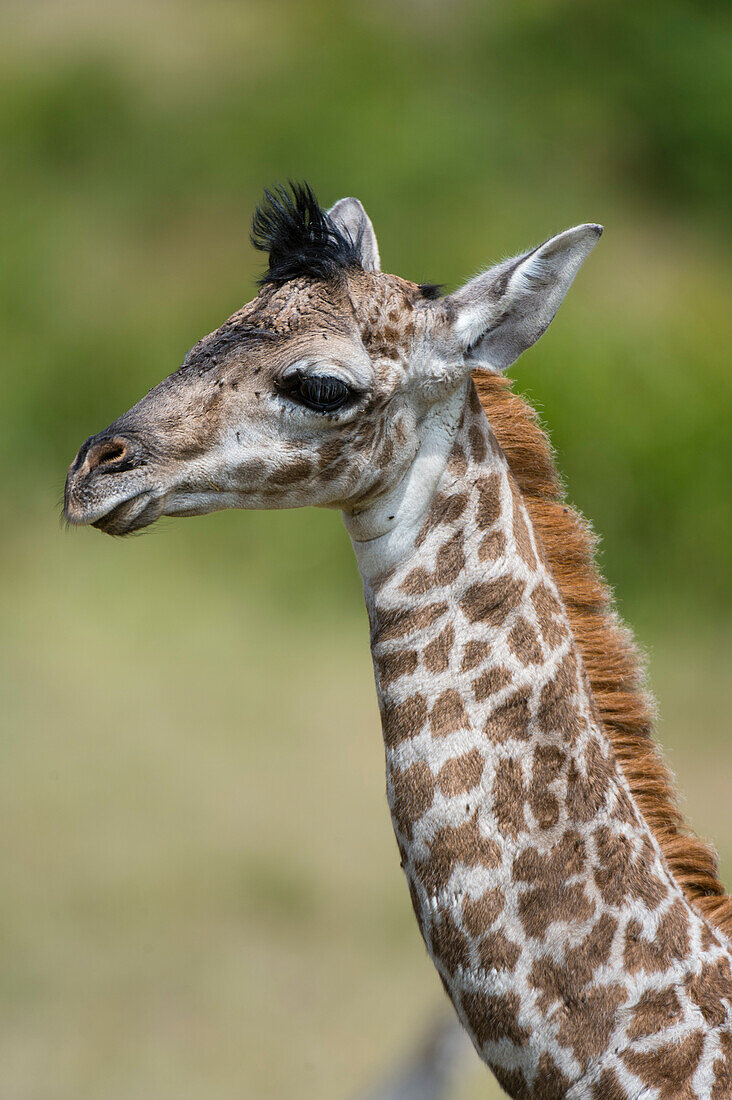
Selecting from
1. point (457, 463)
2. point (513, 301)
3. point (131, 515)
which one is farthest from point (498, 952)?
point (513, 301)

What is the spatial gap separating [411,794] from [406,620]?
545mm

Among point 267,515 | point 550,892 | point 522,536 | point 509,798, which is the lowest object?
point 550,892

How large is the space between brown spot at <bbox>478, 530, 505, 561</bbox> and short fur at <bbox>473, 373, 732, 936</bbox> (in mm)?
272

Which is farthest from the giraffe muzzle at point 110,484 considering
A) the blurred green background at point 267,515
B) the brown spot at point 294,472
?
the blurred green background at point 267,515

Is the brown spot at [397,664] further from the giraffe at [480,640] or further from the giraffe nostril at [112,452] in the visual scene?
the giraffe nostril at [112,452]

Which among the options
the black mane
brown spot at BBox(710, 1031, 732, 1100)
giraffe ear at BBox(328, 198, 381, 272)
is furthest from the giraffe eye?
brown spot at BBox(710, 1031, 732, 1100)

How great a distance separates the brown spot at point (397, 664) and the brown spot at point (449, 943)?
2.42 feet

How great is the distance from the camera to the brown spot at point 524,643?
362 cm

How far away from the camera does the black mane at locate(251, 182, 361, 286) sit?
12.8 feet

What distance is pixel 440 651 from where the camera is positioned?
11.9ft

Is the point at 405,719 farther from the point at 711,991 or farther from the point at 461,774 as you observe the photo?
the point at 711,991

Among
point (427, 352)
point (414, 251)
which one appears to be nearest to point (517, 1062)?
point (427, 352)

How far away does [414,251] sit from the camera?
15203 mm

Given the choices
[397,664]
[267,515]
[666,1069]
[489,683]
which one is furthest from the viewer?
[267,515]
